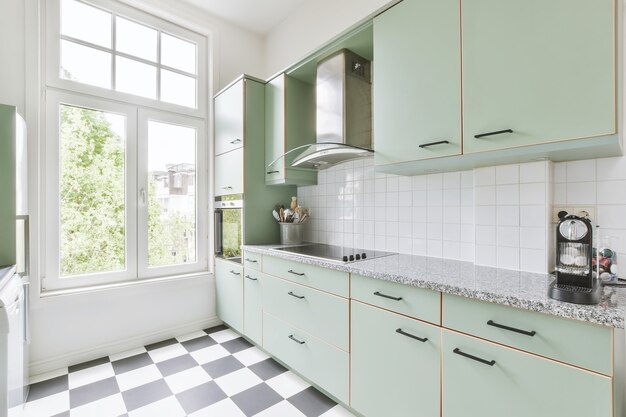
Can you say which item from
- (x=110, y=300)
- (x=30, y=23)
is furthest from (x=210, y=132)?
(x=110, y=300)

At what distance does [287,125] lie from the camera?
8.21ft

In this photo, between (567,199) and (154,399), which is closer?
(567,199)

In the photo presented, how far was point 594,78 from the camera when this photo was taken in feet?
3.49

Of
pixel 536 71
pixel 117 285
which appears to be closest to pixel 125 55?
pixel 117 285

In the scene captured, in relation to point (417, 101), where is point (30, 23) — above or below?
above

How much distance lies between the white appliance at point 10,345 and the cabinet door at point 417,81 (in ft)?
6.08

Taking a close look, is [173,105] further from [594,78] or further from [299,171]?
[594,78]

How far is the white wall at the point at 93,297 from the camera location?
2.03 metres

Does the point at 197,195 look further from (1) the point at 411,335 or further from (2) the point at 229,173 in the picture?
(1) the point at 411,335

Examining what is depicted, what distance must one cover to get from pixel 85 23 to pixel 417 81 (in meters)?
2.64

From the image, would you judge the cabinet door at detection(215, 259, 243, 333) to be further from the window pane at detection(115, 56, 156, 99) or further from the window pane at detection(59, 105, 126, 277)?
the window pane at detection(115, 56, 156, 99)

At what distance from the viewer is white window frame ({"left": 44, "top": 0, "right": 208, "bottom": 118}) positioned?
221 cm

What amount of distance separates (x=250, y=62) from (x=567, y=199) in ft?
10.2

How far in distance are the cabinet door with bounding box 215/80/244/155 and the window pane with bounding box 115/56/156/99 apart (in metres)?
0.58
